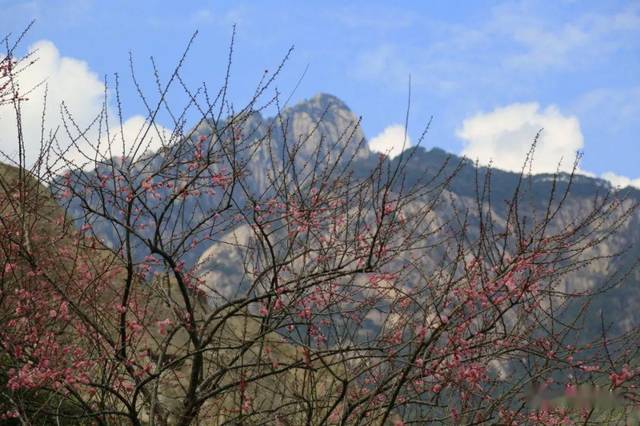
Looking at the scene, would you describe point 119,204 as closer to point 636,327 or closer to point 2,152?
point 2,152

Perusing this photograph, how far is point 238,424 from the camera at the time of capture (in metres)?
6.50

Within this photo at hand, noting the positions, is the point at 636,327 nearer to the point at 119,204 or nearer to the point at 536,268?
the point at 536,268

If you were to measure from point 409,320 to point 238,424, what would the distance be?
2031 millimetres

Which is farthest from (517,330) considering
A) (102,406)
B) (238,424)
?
(102,406)

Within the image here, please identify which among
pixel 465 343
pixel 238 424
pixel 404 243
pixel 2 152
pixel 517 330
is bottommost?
pixel 238 424

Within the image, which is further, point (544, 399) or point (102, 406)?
point (102, 406)

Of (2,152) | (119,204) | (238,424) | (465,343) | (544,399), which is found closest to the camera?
(544,399)

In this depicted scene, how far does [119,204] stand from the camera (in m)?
6.97

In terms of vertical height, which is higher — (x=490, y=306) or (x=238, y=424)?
(x=490, y=306)

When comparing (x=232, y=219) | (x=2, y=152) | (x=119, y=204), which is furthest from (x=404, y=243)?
(x=2, y=152)

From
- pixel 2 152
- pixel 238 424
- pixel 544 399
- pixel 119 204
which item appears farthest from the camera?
pixel 2 152

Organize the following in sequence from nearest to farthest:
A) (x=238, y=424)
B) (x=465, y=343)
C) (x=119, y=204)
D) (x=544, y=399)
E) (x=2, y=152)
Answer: (x=544, y=399)
(x=465, y=343)
(x=238, y=424)
(x=119, y=204)
(x=2, y=152)

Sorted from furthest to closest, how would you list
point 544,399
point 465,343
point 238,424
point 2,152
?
point 2,152 < point 238,424 < point 465,343 < point 544,399

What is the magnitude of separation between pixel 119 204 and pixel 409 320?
315 cm
